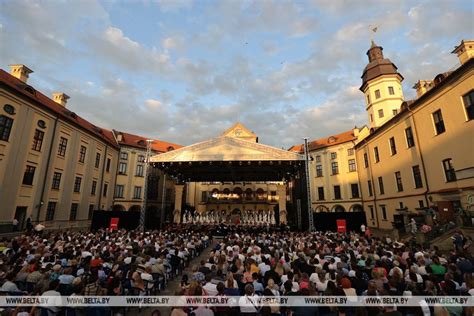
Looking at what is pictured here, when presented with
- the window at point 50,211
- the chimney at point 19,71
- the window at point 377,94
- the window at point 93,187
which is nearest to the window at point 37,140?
the window at point 50,211

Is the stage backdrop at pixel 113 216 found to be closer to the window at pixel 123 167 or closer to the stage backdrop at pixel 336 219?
the window at pixel 123 167

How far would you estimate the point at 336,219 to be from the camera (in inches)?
936

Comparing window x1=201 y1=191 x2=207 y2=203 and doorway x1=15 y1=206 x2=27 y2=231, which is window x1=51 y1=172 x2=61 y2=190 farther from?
window x1=201 y1=191 x2=207 y2=203

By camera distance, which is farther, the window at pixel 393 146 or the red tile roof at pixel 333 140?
the red tile roof at pixel 333 140

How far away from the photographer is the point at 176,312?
4.19m

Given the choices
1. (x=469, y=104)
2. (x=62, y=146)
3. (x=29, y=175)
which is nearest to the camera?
(x=469, y=104)

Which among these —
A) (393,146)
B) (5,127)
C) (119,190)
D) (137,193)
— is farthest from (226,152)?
(119,190)

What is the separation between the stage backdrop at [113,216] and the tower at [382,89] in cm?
3489

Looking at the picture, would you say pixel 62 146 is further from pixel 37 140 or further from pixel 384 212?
pixel 384 212

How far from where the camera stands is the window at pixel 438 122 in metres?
17.0

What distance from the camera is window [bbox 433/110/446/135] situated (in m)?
17.0

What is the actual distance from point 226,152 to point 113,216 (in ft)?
44.6

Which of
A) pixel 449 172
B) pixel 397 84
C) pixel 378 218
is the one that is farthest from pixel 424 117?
pixel 397 84

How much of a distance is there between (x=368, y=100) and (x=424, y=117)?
1835cm
